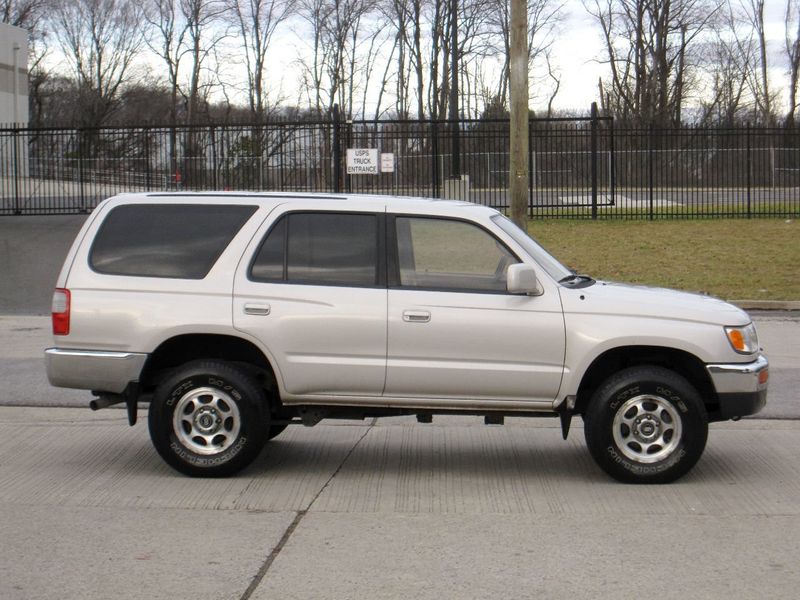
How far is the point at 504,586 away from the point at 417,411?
2.18 m

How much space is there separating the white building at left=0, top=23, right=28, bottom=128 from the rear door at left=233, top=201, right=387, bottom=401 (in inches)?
1808

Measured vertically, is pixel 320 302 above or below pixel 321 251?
below

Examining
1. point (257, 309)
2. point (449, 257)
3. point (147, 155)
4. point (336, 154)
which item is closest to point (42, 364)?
point (257, 309)

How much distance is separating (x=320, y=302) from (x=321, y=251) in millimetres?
384

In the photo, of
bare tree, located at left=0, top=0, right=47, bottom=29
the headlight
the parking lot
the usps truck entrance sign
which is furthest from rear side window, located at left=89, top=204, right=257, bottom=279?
bare tree, located at left=0, top=0, right=47, bottom=29

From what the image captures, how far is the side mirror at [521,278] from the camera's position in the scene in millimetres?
6566

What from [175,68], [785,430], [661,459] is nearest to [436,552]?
[661,459]

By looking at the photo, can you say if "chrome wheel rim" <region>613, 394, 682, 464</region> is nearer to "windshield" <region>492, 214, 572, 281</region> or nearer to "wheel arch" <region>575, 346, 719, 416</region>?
"wheel arch" <region>575, 346, 719, 416</region>

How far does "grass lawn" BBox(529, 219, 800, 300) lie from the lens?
17.6 meters

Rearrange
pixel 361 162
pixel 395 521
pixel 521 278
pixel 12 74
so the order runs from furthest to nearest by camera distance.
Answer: pixel 12 74 < pixel 361 162 < pixel 521 278 < pixel 395 521

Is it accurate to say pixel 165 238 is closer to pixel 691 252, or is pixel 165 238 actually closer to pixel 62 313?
pixel 62 313

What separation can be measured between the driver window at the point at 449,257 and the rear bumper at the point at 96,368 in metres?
1.82

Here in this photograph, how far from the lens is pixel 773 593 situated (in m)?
4.79

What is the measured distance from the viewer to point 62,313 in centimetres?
691
